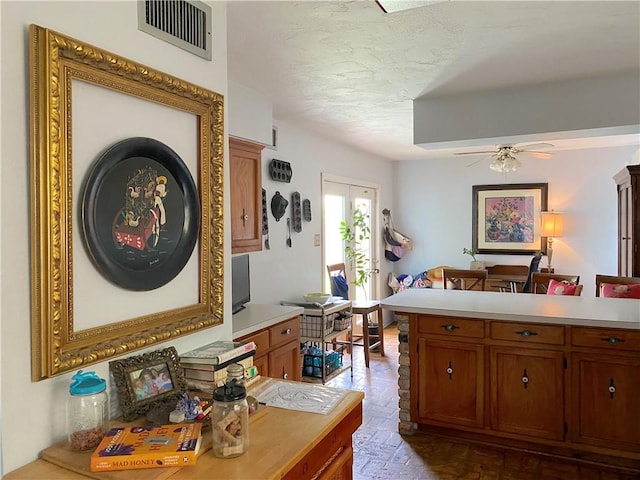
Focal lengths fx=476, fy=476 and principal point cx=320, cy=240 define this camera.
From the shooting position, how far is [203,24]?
169 centimetres

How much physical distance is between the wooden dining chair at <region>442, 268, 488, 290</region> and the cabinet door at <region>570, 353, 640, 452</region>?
1420 mm

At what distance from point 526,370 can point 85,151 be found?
2.69 metres

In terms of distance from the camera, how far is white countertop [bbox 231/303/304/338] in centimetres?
270

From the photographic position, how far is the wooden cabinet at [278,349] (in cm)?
282

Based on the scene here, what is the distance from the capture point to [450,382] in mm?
3102

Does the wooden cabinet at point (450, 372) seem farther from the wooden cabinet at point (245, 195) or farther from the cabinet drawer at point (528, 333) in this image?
the wooden cabinet at point (245, 195)

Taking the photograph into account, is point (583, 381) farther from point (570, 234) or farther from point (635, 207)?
point (570, 234)

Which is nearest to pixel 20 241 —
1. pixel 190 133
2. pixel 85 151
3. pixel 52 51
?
pixel 85 151

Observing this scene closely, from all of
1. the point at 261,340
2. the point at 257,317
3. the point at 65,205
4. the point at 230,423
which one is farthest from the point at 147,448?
the point at 257,317

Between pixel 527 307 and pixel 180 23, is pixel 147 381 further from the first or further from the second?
pixel 527 307

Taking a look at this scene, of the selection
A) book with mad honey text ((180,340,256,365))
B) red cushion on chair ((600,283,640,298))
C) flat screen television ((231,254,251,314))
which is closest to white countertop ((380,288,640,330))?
red cushion on chair ((600,283,640,298))

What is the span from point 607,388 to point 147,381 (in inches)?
101

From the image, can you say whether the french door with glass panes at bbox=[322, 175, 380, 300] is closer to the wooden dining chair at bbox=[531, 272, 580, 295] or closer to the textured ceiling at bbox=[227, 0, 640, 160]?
the textured ceiling at bbox=[227, 0, 640, 160]

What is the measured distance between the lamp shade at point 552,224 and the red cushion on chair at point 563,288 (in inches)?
92.0
